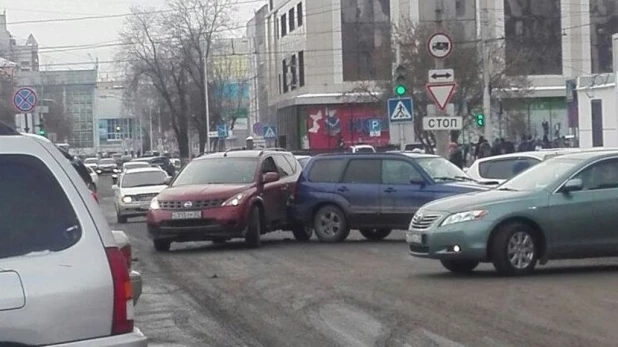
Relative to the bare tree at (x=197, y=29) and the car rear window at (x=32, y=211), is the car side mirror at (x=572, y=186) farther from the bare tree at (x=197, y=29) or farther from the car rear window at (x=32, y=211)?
the bare tree at (x=197, y=29)

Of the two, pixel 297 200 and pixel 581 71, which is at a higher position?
pixel 581 71

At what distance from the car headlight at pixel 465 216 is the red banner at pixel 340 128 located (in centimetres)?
4967

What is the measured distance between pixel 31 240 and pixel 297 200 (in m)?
17.3

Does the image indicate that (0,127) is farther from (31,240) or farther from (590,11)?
(590,11)

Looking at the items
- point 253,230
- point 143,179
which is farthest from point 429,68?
point 253,230

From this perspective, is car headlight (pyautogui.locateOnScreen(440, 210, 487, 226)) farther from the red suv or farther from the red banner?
the red banner

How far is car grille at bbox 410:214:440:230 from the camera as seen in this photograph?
1631 centimetres

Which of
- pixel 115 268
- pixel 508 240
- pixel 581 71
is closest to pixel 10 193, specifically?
pixel 115 268

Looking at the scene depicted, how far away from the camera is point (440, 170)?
23062 millimetres

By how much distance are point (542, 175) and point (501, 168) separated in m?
8.64

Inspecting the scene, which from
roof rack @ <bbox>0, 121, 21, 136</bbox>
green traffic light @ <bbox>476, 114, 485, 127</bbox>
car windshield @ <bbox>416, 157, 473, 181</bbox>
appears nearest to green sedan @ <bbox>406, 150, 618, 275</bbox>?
car windshield @ <bbox>416, 157, 473, 181</bbox>

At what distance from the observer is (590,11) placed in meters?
69.2

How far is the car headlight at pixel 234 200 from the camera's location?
2164cm

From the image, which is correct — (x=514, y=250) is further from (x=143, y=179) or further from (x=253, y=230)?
(x=143, y=179)
